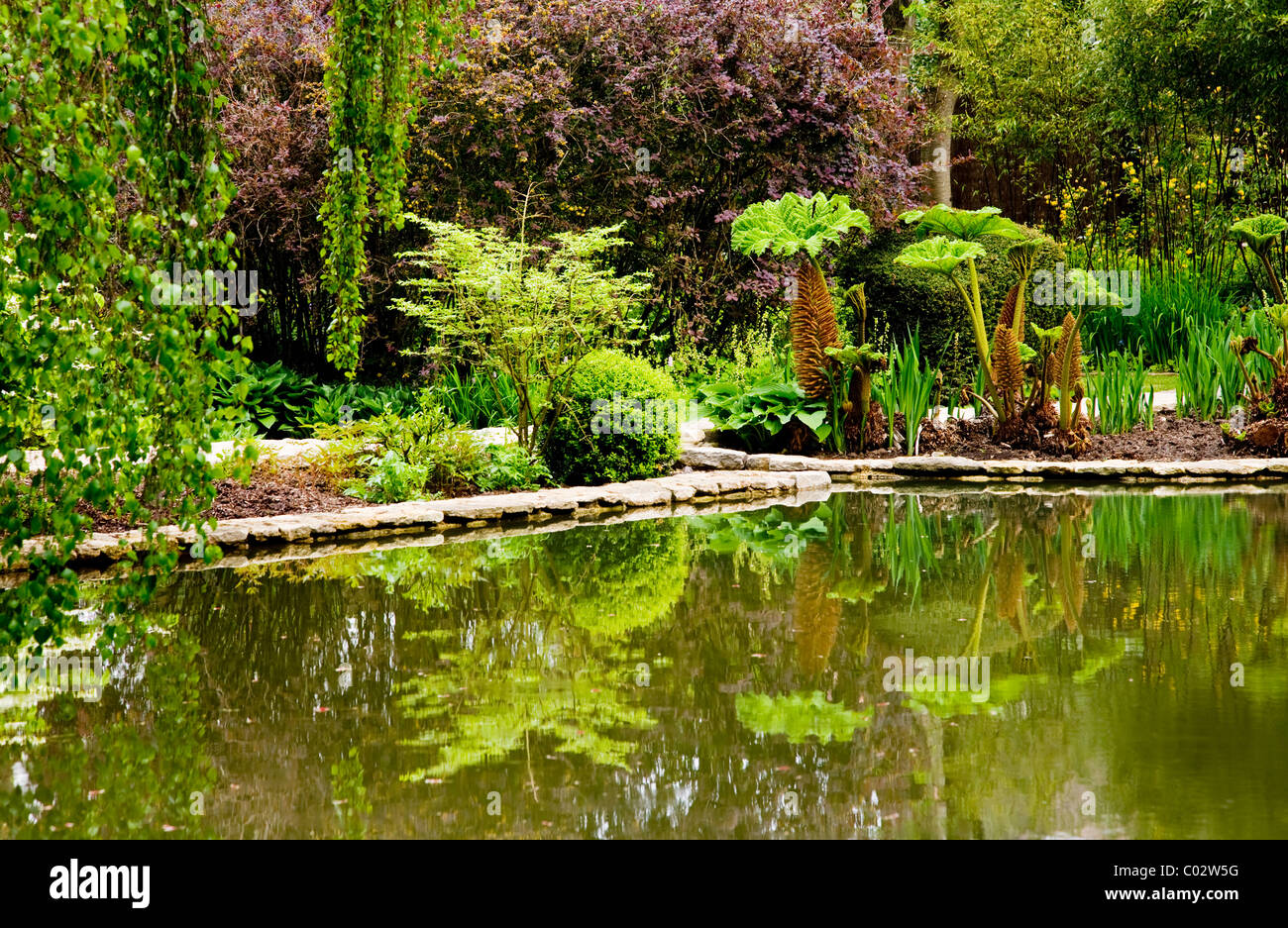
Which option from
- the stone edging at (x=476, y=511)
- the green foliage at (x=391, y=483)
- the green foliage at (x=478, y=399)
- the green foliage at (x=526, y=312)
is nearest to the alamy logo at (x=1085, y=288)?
the stone edging at (x=476, y=511)

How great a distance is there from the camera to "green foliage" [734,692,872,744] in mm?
3184

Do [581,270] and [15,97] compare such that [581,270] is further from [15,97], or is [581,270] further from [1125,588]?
[15,97]

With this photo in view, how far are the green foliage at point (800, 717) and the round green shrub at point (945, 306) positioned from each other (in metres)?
7.56

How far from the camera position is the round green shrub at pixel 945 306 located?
1077cm

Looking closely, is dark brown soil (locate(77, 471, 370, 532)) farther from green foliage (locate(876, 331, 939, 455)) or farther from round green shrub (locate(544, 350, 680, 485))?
green foliage (locate(876, 331, 939, 455))

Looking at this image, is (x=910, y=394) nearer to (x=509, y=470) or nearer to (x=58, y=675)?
(x=509, y=470)

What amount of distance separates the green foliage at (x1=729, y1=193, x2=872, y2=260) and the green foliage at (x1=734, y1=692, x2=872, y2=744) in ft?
18.0

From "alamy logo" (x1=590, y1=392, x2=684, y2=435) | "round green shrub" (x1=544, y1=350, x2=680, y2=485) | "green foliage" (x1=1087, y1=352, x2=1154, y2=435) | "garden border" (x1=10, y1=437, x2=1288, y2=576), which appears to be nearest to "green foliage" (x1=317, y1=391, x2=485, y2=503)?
"garden border" (x1=10, y1=437, x2=1288, y2=576)

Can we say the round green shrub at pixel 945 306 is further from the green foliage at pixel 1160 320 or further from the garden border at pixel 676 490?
the garden border at pixel 676 490

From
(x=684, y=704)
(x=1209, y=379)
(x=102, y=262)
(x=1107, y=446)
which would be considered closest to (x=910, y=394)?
(x=1107, y=446)

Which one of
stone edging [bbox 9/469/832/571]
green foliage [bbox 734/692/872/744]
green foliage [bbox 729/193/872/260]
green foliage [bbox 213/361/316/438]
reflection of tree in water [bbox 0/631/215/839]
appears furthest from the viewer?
green foliage [bbox 213/361/316/438]

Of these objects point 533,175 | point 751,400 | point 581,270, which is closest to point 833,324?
point 751,400

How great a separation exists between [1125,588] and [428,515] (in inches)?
146

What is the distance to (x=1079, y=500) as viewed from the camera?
24.4 ft
